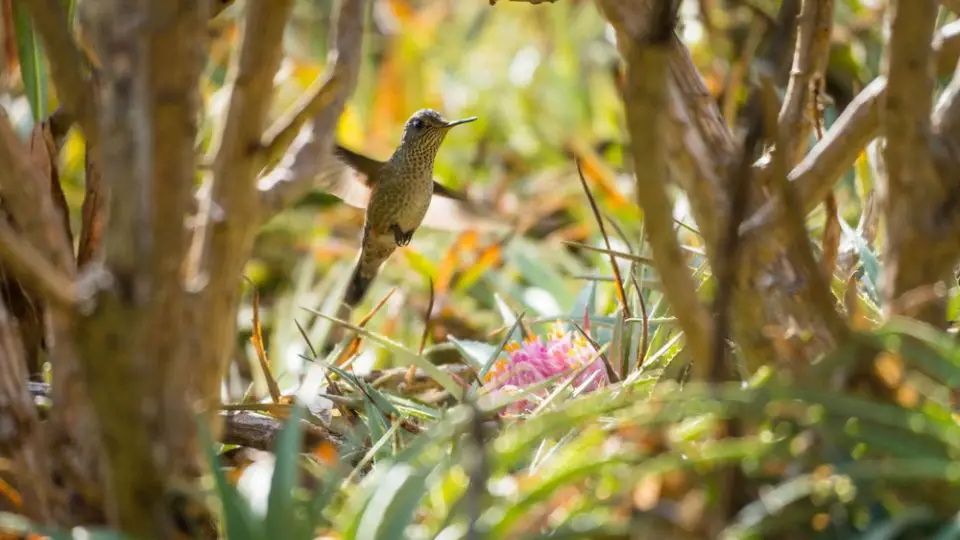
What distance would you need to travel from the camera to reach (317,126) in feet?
3.02

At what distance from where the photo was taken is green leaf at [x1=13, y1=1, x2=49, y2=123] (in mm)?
1178

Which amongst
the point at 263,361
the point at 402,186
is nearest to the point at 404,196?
the point at 402,186

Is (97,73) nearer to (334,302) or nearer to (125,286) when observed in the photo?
(125,286)

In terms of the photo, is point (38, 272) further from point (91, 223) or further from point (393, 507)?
point (91, 223)

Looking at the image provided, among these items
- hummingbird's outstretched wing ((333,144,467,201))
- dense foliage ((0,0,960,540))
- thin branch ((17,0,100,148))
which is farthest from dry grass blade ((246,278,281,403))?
hummingbird's outstretched wing ((333,144,467,201))

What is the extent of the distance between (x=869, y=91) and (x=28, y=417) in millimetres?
644

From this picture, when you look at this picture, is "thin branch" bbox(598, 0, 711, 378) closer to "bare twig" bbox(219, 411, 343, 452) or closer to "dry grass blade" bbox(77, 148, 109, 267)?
"bare twig" bbox(219, 411, 343, 452)

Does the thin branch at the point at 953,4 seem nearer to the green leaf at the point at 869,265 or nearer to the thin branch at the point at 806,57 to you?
the thin branch at the point at 806,57

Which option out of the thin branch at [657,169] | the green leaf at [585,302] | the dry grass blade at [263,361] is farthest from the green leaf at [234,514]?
the green leaf at [585,302]

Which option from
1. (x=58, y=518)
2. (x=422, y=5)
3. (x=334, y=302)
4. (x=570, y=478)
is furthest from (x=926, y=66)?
(x=422, y=5)

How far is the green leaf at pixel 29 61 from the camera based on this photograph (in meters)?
1.18

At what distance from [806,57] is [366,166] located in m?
1.25

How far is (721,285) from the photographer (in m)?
0.69

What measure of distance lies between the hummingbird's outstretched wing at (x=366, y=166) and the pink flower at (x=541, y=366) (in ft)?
3.28
